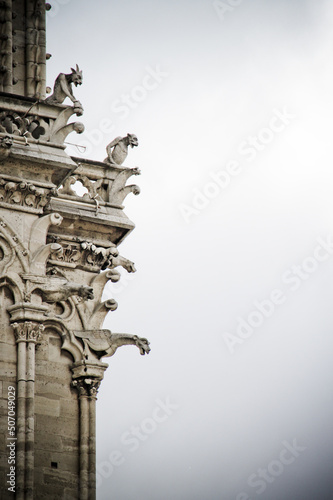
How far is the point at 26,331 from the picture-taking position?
100 feet

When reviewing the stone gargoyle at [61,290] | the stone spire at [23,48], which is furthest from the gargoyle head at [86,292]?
the stone spire at [23,48]

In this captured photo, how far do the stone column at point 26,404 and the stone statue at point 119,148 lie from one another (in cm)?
451

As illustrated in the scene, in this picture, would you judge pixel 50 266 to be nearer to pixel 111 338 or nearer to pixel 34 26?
pixel 111 338

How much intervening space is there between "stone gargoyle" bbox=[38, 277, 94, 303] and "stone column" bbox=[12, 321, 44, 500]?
1.94ft

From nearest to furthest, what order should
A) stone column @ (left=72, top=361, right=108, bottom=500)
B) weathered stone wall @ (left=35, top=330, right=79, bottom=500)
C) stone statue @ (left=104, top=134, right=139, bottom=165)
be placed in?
weathered stone wall @ (left=35, top=330, right=79, bottom=500), stone column @ (left=72, top=361, right=108, bottom=500), stone statue @ (left=104, top=134, right=139, bottom=165)

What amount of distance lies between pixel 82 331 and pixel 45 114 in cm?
397

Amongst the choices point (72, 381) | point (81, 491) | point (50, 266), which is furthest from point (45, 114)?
point (81, 491)

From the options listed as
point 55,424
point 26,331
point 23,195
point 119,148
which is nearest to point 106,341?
point 26,331

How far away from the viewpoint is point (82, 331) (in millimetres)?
31766

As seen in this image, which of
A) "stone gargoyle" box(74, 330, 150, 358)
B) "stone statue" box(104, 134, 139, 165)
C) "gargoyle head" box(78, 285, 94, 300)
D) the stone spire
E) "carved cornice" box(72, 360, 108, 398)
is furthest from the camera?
"stone statue" box(104, 134, 139, 165)

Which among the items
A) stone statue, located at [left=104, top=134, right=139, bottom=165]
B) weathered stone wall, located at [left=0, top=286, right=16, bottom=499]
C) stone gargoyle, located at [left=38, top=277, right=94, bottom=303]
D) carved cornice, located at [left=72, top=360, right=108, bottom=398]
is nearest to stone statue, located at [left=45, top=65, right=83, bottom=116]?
stone statue, located at [left=104, top=134, right=139, bottom=165]

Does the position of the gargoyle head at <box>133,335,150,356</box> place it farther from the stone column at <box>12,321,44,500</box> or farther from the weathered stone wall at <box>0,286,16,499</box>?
the weathered stone wall at <box>0,286,16,499</box>

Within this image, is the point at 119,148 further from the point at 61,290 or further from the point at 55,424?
the point at 55,424

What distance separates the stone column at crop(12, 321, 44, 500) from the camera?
29172mm
